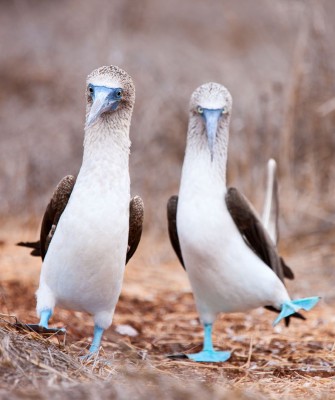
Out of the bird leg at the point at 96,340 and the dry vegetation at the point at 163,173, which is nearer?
the dry vegetation at the point at 163,173

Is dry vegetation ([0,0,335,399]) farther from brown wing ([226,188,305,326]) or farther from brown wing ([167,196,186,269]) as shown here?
brown wing ([167,196,186,269])

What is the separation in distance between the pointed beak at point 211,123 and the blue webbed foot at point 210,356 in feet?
4.27

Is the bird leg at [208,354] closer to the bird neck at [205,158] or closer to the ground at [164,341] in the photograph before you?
the ground at [164,341]

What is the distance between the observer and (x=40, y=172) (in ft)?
32.0

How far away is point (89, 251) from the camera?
14.7 ft

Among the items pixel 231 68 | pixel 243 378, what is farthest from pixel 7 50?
pixel 243 378

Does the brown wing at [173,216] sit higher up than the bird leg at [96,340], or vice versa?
the brown wing at [173,216]

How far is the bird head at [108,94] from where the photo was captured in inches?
177

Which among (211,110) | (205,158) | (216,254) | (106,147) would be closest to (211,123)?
(211,110)

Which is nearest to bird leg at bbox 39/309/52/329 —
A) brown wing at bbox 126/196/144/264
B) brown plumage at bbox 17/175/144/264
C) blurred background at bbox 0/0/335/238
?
brown plumage at bbox 17/175/144/264

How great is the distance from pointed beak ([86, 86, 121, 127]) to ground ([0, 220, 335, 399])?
1158mm

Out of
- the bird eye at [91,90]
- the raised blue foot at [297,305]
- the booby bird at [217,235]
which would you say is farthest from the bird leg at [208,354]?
the bird eye at [91,90]

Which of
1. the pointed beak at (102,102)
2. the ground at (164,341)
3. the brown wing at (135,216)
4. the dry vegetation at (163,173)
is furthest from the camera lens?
the brown wing at (135,216)

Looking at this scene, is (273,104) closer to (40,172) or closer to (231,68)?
(40,172)
